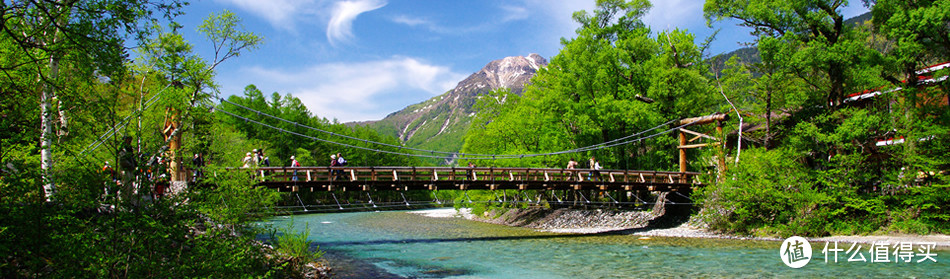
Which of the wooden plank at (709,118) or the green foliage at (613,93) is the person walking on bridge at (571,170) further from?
the wooden plank at (709,118)

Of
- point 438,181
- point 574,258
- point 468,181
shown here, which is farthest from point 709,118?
point 438,181

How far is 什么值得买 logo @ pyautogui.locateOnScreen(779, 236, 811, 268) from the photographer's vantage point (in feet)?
42.4

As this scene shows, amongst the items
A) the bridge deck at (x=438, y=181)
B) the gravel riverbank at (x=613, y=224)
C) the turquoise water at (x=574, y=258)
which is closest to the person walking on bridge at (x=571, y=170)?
the bridge deck at (x=438, y=181)

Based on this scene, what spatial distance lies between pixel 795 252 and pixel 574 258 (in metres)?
6.02

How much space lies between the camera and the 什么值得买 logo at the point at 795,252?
12.9 m

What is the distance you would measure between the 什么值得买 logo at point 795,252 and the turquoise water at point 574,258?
215 millimetres

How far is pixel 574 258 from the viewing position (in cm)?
1471

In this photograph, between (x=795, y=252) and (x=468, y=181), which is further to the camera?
(x=468, y=181)

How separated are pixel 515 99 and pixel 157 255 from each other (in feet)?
96.5

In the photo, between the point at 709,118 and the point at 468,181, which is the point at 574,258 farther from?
the point at 709,118

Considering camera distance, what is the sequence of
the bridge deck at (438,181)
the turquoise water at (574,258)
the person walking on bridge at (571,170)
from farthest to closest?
the person walking on bridge at (571,170) → the bridge deck at (438,181) → the turquoise water at (574,258)

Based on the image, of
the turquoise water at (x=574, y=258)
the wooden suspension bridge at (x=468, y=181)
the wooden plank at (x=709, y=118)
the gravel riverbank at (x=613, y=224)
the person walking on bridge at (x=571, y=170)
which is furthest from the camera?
the wooden plank at (x=709, y=118)

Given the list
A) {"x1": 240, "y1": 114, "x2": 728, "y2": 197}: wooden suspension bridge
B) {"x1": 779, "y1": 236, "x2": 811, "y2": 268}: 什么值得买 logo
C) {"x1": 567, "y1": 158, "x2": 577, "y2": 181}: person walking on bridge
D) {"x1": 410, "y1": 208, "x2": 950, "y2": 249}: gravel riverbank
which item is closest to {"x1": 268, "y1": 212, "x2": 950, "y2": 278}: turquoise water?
{"x1": 779, "y1": 236, "x2": 811, "y2": 268}: 什么值得买 logo

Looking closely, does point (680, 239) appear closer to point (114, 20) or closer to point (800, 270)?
point (800, 270)
